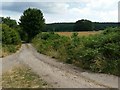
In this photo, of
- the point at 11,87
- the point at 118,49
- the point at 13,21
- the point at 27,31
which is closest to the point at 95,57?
the point at 118,49

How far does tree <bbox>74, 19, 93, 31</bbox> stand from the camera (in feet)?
254

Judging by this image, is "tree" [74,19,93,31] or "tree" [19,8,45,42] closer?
"tree" [74,19,93,31]

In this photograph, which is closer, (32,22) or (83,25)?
(83,25)

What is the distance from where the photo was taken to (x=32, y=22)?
95.8 m

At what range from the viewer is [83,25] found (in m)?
82.5

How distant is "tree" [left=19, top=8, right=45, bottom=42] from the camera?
313ft

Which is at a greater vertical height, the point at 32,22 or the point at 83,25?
the point at 32,22

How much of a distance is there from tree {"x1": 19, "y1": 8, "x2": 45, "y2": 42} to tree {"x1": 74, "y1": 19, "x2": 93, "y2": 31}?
14.2 m

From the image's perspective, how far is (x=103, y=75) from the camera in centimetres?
1694

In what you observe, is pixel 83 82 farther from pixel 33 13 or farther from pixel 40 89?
pixel 33 13

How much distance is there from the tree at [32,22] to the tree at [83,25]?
14221 millimetres

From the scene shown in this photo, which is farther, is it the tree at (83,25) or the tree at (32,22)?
the tree at (32,22)

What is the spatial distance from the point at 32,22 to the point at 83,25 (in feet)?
61.5

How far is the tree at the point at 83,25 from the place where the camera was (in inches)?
3048
